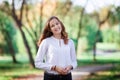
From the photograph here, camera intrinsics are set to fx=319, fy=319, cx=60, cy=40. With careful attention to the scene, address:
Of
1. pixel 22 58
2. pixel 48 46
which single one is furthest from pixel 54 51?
pixel 22 58

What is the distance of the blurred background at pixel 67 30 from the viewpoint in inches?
131

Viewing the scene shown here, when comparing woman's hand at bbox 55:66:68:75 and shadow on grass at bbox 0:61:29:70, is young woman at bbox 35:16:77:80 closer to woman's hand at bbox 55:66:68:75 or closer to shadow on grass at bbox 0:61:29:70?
woman's hand at bbox 55:66:68:75

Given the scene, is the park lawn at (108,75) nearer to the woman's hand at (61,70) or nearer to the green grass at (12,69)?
the green grass at (12,69)

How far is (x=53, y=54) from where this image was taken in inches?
74.8

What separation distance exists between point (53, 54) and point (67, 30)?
151 cm

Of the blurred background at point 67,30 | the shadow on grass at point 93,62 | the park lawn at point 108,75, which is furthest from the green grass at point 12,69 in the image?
the park lawn at point 108,75

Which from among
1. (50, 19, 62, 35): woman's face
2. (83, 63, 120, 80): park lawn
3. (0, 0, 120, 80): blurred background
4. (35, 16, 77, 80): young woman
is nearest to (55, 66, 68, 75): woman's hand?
(35, 16, 77, 80): young woman

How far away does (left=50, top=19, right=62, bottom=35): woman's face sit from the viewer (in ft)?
6.36

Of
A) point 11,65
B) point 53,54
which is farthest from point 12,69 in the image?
point 53,54

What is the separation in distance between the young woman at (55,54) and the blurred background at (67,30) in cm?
142

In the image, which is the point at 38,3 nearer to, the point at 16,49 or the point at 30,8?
the point at 30,8

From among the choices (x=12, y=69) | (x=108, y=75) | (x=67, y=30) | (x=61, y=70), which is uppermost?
(x=67, y=30)

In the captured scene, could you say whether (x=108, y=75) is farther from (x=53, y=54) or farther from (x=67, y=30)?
(x=53, y=54)

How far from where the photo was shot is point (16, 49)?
133 inches
